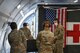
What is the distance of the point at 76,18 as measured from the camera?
12453 millimetres

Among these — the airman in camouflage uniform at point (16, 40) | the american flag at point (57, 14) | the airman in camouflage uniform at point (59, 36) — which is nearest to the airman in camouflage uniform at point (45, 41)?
the airman in camouflage uniform at point (16, 40)

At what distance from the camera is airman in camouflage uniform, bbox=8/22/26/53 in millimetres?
9719

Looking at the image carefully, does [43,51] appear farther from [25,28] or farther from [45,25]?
[25,28]

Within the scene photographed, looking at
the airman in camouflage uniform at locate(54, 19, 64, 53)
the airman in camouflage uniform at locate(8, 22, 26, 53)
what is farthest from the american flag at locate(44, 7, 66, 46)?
the airman in camouflage uniform at locate(8, 22, 26, 53)

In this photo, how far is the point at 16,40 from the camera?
32.2 ft

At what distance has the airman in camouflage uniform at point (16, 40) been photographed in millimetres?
9719

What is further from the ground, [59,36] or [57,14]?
[57,14]

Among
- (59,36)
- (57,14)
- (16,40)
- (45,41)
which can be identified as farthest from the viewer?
(57,14)

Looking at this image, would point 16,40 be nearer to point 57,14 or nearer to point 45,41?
point 45,41

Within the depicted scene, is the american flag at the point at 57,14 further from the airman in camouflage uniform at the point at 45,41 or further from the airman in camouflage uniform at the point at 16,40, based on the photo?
the airman in camouflage uniform at the point at 45,41

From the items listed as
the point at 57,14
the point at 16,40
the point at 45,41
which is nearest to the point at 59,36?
the point at 57,14

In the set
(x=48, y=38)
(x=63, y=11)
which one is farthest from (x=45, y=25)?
(x=63, y=11)

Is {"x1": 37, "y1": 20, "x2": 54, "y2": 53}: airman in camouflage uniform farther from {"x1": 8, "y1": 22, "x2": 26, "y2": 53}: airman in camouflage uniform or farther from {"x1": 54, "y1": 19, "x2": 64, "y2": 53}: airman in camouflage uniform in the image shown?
{"x1": 54, "y1": 19, "x2": 64, "y2": 53}: airman in camouflage uniform

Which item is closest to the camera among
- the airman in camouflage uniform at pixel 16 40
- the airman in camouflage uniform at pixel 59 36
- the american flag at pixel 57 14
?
the airman in camouflage uniform at pixel 16 40
